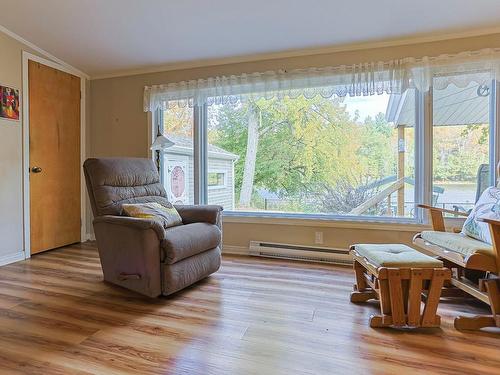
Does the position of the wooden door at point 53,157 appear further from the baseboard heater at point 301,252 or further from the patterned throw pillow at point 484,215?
the patterned throw pillow at point 484,215

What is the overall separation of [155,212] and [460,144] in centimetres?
269

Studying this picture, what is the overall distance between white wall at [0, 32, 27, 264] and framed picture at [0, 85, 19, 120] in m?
0.05

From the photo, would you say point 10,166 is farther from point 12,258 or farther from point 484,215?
point 484,215

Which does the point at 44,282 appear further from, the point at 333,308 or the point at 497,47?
the point at 497,47

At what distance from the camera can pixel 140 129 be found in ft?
13.3

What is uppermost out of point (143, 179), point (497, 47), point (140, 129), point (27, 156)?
point (497, 47)

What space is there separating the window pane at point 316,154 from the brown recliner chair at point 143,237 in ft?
3.04

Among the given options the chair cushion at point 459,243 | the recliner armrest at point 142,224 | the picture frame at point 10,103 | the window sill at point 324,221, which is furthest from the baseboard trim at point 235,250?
the picture frame at point 10,103

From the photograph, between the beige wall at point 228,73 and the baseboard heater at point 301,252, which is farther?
the baseboard heater at point 301,252

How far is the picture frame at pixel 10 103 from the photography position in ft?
10.5

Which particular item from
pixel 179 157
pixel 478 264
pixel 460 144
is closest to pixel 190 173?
pixel 179 157

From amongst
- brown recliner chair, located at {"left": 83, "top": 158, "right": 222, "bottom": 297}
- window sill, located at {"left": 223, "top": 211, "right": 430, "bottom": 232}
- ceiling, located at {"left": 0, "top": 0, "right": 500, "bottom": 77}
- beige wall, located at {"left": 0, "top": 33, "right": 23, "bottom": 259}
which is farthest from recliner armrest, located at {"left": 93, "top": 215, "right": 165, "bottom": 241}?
ceiling, located at {"left": 0, "top": 0, "right": 500, "bottom": 77}

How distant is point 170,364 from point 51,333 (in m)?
0.77

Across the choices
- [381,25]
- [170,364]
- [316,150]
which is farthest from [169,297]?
[381,25]
